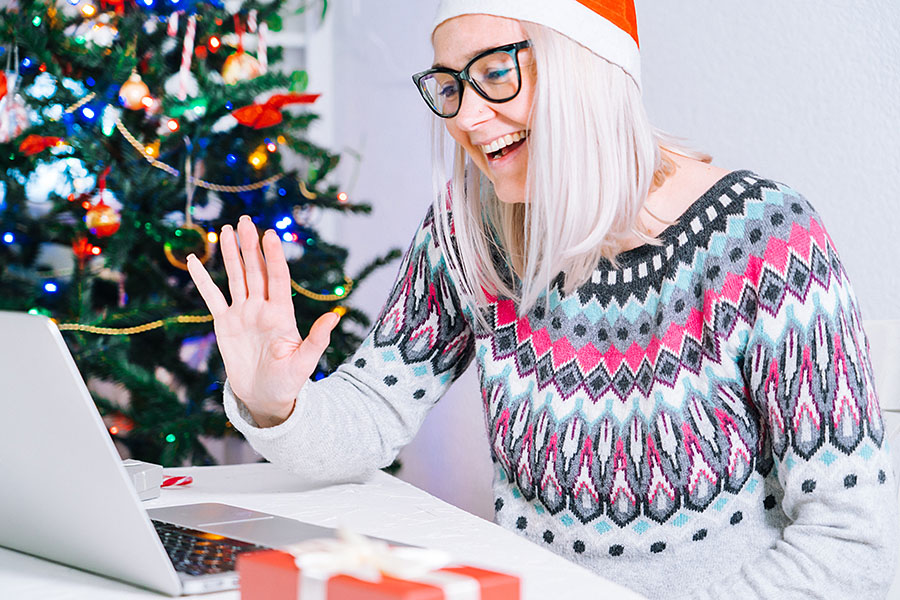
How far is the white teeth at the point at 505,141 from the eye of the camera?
1019 mm

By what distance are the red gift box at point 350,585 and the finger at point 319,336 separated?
391 mm

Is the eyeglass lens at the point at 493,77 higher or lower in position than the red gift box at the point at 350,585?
higher

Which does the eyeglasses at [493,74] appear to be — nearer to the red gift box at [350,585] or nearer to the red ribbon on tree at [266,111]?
the red gift box at [350,585]

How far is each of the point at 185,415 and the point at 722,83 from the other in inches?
50.7

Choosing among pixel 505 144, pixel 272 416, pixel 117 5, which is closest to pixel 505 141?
pixel 505 144

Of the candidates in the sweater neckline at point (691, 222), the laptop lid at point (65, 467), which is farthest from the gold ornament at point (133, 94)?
the laptop lid at point (65, 467)

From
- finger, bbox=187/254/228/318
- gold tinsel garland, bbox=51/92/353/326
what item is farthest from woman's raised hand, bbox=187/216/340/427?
gold tinsel garland, bbox=51/92/353/326

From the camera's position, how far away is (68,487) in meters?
0.59

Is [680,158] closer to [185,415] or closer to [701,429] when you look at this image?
[701,429]

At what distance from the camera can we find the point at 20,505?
25.9 inches

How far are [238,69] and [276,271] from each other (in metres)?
1.25

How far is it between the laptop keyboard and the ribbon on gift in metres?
0.27

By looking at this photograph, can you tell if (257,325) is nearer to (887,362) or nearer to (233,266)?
(233,266)

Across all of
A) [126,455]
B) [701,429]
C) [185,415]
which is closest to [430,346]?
[701,429]
